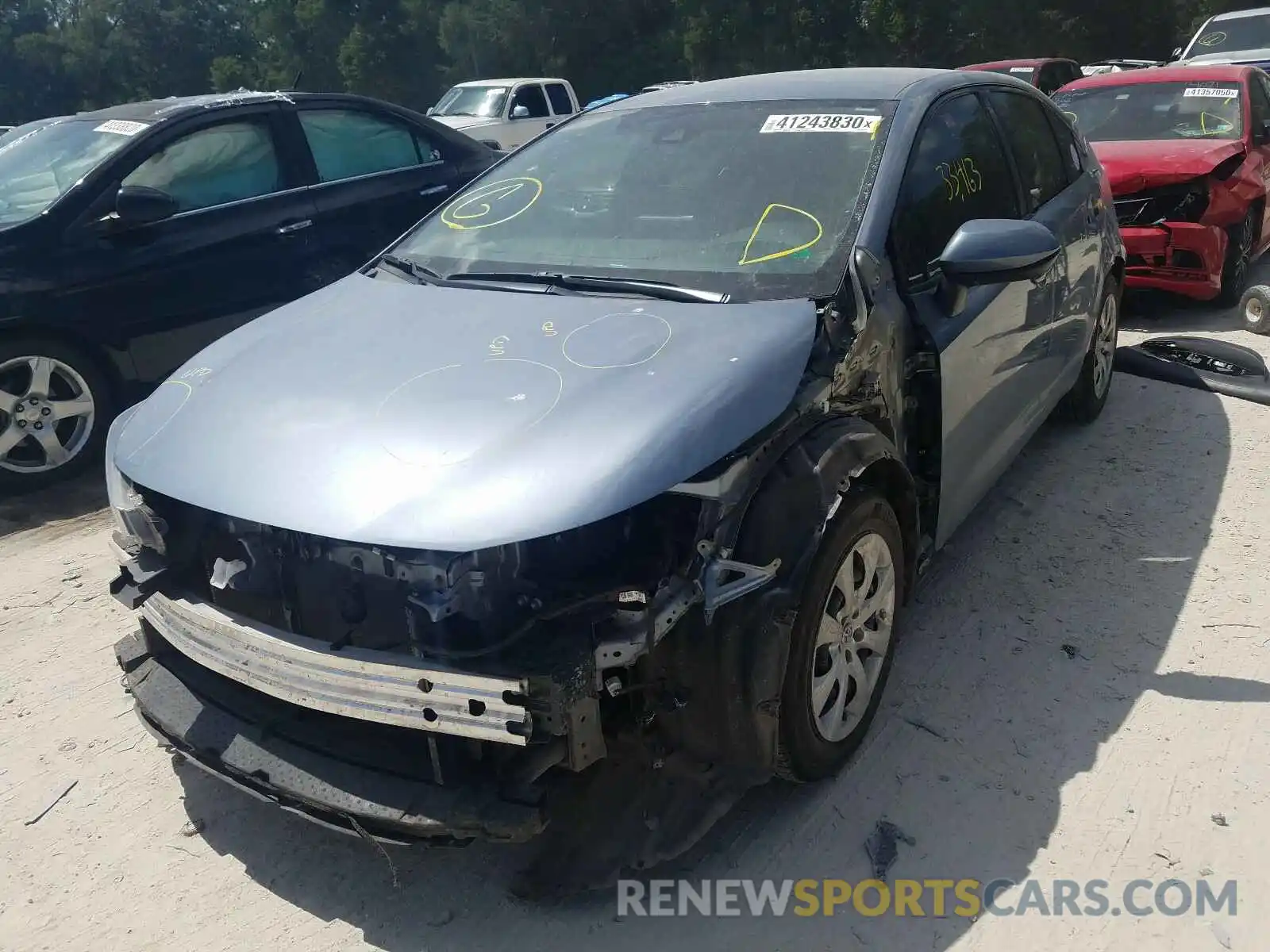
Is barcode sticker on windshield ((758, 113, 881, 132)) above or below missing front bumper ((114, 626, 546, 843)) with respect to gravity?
above

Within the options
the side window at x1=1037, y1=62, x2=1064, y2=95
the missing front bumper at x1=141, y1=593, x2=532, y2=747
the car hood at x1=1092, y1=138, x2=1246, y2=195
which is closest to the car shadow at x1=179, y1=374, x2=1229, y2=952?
the missing front bumper at x1=141, y1=593, x2=532, y2=747

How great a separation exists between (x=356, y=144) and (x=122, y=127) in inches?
50.8

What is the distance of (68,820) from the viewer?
113 inches

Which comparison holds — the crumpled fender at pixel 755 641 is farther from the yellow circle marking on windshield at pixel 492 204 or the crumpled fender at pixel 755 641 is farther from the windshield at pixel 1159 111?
the windshield at pixel 1159 111

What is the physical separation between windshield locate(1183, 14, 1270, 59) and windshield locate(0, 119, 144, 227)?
13448 millimetres

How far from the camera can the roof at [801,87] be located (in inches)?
136

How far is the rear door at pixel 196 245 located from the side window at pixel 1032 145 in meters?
3.78

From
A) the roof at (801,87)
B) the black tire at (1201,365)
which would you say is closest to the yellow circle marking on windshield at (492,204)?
the roof at (801,87)

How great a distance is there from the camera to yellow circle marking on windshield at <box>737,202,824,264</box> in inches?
116

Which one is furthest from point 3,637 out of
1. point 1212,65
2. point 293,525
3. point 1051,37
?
point 1051,37

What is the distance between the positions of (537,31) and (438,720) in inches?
1585

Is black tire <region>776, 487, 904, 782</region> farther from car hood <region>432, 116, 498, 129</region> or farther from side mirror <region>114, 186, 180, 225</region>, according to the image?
car hood <region>432, 116, 498, 129</region>

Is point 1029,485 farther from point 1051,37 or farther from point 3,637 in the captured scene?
point 1051,37

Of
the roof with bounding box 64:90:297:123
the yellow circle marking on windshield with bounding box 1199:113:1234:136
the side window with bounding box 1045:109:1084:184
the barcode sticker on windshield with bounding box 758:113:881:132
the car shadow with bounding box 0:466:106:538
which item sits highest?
the barcode sticker on windshield with bounding box 758:113:881:132
